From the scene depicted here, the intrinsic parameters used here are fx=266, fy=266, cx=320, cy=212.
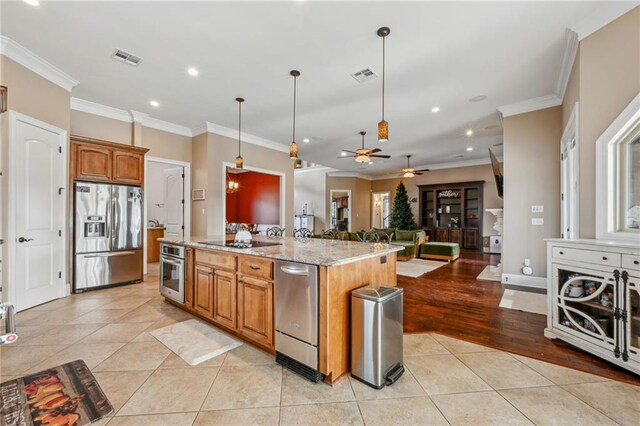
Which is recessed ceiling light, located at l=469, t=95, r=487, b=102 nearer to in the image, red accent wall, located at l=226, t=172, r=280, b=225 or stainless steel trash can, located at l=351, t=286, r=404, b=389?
stainless steel trash can, located at l=351, t=286, r=404, b=389

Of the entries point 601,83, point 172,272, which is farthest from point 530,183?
point 172,272

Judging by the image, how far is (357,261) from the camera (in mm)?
2201

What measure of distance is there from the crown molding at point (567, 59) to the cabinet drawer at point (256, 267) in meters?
3.78

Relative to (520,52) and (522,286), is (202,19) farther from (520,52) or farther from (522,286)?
(522,286)

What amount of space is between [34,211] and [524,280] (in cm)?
728

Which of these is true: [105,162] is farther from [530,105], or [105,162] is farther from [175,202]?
[530,105]

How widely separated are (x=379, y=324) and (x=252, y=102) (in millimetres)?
3994

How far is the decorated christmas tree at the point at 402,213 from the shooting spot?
33.3 feet

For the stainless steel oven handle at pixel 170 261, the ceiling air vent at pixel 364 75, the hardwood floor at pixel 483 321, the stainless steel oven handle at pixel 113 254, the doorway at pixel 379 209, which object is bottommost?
the hardwood floor at pixel 483 321

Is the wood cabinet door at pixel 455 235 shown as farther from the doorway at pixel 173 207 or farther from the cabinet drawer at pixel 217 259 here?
the cabinet drawer at pixel 217 259

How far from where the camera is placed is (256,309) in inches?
94.3

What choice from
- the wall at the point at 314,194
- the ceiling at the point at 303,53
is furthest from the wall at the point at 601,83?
the wall at the point at 314,194

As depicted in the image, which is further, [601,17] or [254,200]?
[254,200]

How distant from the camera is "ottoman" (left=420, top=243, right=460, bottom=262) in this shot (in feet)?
23.2
